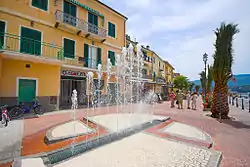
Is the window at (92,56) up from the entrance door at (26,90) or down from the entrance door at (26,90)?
up

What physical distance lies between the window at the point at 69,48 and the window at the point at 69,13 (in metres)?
1.70

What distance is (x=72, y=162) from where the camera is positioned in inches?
146

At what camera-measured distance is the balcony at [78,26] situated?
1317 centimetres

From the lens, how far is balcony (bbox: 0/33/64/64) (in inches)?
384

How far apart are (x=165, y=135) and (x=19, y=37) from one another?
39.5ft

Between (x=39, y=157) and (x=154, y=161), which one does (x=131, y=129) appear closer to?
(x=154, y=161)

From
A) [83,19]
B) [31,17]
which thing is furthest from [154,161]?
[83,19]

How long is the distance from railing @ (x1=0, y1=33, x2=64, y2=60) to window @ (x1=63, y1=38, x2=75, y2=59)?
0.86 m

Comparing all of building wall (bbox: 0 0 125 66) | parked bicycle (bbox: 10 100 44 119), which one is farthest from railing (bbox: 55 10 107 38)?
parked bicycle (bbox: 10 100 44 119)

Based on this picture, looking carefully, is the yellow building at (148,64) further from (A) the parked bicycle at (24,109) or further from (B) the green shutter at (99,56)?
(A) the parked bicycle at (24,109)

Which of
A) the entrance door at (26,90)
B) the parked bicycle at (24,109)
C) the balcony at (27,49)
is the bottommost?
the parked bicycle at (24,109)

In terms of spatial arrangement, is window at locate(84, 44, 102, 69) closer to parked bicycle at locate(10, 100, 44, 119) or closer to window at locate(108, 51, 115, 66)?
window at locate(108, 51, 115, 66)

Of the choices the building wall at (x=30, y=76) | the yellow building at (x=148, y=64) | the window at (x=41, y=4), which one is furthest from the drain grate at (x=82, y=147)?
the yellow building at (x=148, y=64)

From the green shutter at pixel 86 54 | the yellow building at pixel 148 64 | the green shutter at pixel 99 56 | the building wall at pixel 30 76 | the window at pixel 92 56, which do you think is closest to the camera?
the building wall at pixel 30 76
